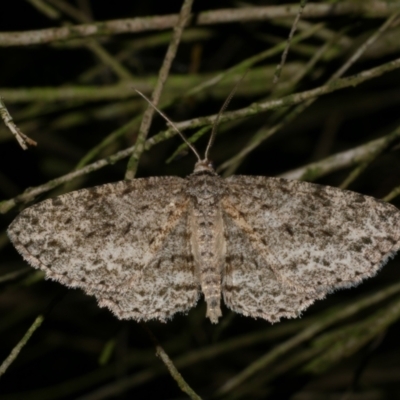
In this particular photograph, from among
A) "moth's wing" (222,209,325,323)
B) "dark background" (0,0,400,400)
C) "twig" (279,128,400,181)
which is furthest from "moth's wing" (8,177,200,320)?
"dark background" (0,0,400,400)

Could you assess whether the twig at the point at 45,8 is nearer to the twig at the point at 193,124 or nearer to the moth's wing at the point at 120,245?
the moth's wing at the point at 120,245

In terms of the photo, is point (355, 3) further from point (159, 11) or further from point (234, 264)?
point (159, 11)

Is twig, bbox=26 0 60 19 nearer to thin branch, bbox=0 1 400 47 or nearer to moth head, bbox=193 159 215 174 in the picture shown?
thin branch, bbox=0 1 400 47

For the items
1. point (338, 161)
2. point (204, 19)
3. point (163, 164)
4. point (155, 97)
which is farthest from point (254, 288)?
point (163, 164)

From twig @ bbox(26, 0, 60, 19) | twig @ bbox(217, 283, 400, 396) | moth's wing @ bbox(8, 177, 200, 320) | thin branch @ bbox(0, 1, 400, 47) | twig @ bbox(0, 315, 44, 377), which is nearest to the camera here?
twig @ bbox(0, 315, 44, 377)

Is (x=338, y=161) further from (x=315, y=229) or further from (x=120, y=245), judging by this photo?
(x=120, y=245)

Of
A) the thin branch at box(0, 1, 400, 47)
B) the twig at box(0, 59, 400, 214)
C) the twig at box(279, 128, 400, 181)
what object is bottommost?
the twig at box(0, 59, 400, 214)

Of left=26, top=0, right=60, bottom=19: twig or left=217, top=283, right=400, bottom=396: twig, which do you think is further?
left=26, top=0, right=60, bottom=19: twig
